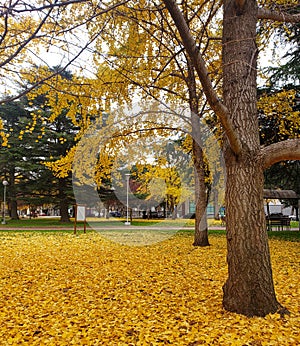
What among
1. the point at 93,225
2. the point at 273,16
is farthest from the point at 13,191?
the point at 273,16

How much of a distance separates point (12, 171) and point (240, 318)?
79.6ft

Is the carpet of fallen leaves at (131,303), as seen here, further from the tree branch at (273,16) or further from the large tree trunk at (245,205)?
the tree branch at (273,16)

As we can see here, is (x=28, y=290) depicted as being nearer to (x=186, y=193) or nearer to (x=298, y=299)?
(x=298, y=299)

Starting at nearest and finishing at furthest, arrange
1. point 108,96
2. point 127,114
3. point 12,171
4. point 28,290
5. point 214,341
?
1. point 214,341
2. point 28,290
3. point 108,96
4. point 127,114
5. point 12,171

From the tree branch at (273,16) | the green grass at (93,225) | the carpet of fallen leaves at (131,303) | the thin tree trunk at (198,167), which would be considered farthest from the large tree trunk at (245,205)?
the green grass at (93,225)

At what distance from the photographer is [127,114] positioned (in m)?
10.3

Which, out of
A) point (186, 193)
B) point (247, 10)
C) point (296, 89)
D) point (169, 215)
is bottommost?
point (169, 215)

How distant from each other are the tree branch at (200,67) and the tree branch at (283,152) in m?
0.38

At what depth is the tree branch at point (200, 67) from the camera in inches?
120

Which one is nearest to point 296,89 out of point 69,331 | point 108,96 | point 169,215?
point 108,96

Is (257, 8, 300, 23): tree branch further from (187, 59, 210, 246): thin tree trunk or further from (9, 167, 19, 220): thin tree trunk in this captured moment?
(9, 167, 19, 220): thin tree trunk

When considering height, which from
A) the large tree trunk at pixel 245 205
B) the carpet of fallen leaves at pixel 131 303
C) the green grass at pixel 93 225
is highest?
the large tree trunk at pixel 245 205

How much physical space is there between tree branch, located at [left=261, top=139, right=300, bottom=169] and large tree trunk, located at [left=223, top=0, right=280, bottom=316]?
92 mm

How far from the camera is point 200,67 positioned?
3.23m
